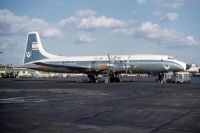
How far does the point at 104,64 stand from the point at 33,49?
2011cm

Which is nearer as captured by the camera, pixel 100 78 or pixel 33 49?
pixel 100 78

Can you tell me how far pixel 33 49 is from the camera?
70.7 m

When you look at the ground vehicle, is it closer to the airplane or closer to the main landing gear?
the airplane

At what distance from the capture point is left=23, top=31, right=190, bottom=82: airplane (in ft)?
182

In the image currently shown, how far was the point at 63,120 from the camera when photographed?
12164mm

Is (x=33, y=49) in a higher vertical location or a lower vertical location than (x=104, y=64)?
higher

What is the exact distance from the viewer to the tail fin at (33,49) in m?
70.2

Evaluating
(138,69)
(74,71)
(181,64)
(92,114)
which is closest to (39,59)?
(74,71)

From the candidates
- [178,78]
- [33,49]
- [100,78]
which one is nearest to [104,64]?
[100,78]

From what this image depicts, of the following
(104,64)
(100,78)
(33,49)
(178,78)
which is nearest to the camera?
(178,78)

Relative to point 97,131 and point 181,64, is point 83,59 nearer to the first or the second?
point 181,64

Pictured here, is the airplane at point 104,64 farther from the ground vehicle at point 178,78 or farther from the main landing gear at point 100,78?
the ground vehicle at point 178,78

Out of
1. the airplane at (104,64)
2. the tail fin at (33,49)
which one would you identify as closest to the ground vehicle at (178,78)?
the airplane at (104,64)

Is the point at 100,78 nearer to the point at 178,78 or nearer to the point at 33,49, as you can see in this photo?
the point at 178,78
